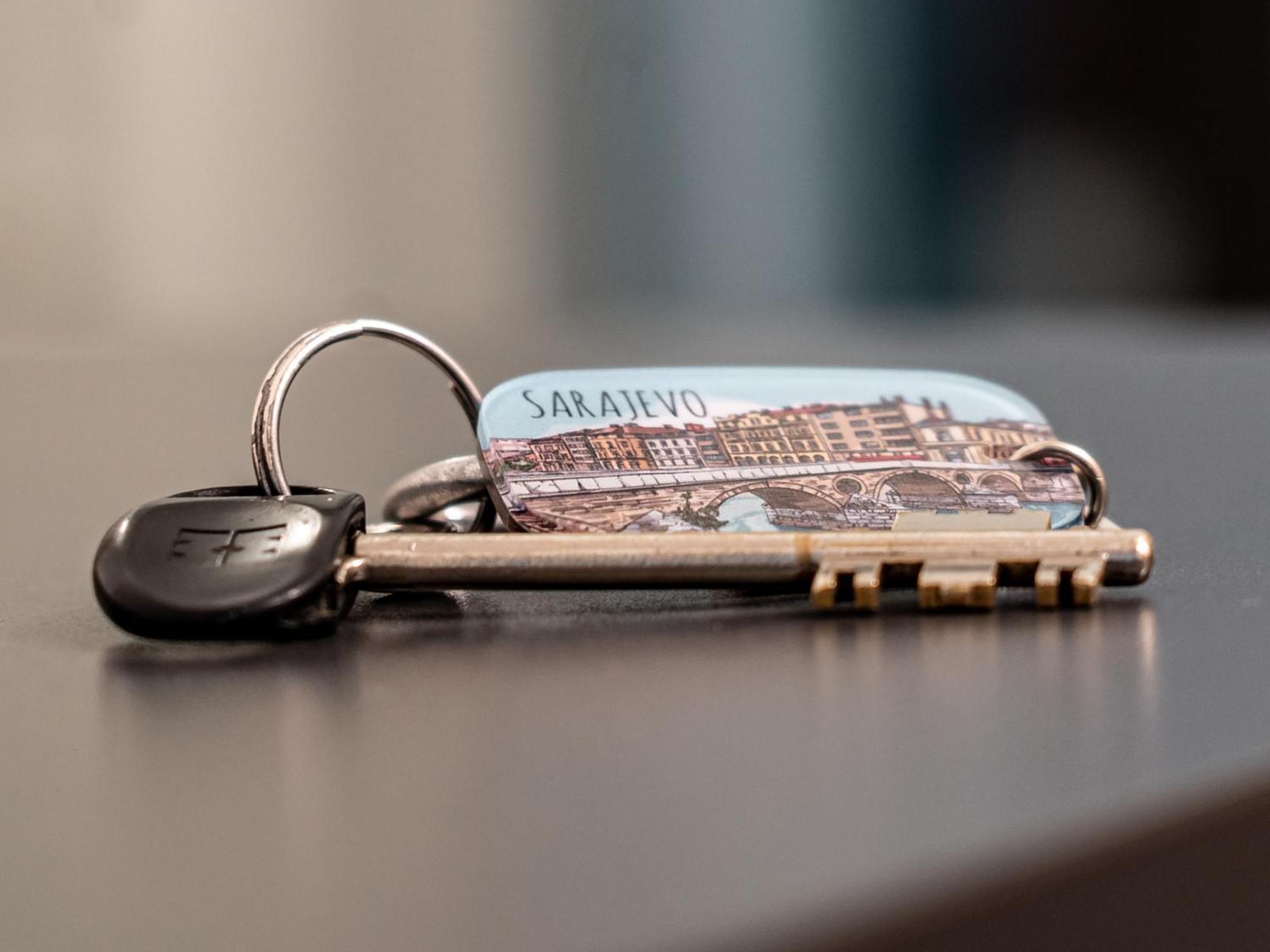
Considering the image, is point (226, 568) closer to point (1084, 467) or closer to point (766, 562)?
point (766, 562)

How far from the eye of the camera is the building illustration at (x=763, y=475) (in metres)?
0.42

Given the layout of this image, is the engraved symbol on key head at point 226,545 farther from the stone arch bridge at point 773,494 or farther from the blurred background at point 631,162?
the blurred background at point 631,162

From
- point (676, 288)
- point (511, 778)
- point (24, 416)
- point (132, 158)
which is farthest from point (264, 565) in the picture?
point (676, 288)

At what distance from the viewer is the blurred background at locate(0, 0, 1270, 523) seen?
3.31 meters

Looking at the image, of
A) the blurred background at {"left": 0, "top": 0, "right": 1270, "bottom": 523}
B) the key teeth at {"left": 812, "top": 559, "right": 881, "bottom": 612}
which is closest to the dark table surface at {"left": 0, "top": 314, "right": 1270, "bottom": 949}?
the key teeth at {"left": 812, "top": 559, "right": 881, "bottom": 612}

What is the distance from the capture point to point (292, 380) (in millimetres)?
433

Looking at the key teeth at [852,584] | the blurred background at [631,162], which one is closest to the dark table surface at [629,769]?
the key teeth at [852,584]

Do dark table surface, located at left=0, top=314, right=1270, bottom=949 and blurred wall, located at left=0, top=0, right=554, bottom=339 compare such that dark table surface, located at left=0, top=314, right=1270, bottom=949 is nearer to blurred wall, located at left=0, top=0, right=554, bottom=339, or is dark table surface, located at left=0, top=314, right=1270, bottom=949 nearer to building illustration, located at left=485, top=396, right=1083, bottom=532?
building illustration, located at left=485, top=396, right=1083, bottom=532

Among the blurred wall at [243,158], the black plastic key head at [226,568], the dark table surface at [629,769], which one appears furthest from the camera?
the blurred wall at [243,158]

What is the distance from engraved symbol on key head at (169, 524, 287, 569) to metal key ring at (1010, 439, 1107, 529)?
24 cm

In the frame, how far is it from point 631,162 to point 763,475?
3584mm

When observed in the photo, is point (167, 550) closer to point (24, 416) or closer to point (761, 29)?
point (24, 416)

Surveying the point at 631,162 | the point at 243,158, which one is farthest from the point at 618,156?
the point at 243,158

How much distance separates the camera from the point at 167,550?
0.39 m
